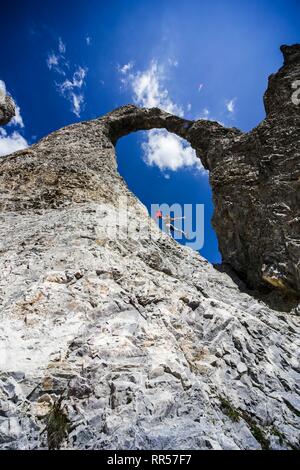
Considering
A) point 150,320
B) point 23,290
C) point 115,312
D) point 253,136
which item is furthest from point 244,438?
point 253,136

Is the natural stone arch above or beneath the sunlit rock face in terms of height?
above

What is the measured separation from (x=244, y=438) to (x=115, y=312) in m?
4.21

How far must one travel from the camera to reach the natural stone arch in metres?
14.2

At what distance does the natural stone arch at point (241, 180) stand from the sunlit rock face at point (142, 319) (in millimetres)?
89

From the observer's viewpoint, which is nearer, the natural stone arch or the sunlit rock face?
the sunlit rock face

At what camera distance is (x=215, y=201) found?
59.7ft

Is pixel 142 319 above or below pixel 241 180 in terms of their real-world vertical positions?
below

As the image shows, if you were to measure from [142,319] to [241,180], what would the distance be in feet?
38.3

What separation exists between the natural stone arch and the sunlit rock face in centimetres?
9

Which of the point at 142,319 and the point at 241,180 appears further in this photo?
the point at 241,180

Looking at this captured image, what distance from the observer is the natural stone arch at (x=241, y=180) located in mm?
14234

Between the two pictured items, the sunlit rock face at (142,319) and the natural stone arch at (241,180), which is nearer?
the sunlit rock face at (142,319)

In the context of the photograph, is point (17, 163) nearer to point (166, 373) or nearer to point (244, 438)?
point (166, 373)

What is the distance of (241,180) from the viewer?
667 inches
